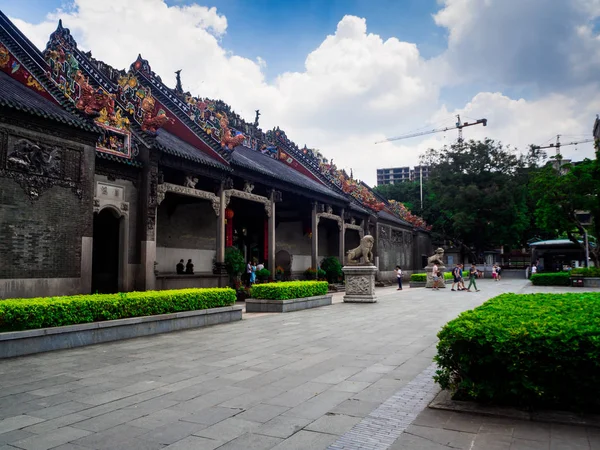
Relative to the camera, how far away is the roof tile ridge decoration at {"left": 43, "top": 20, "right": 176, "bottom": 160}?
13.5 meters

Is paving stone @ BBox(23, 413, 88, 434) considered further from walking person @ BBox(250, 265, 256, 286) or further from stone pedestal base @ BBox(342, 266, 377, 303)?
walking person @ BBox(250, 265, 256, 286)

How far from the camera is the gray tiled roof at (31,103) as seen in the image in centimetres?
1107

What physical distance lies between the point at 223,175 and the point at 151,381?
12.7 m

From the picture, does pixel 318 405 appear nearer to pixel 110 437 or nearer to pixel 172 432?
pixel 172 432

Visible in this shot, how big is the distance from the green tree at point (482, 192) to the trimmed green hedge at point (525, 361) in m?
37.1

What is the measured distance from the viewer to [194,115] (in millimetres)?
19359

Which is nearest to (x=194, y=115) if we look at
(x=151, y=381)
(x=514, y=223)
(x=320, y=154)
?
(x=320, y=154)

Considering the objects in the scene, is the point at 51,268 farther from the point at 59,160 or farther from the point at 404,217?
the point at 404,217

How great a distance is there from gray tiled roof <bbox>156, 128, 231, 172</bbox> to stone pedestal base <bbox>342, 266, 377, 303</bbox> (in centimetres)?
620

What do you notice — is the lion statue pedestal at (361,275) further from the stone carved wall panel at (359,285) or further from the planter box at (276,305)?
the planter box at (276,305)

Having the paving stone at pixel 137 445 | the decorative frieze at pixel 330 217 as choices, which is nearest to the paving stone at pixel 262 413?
the paving stone at pixel 137 445

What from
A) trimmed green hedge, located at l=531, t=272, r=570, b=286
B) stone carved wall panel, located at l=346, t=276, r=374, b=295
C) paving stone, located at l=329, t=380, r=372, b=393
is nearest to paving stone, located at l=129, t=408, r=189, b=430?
paving stone, located at l=329, t=380, r=372, b=393

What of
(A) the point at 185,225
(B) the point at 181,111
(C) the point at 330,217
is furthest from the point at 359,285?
(B) the point at 181,111

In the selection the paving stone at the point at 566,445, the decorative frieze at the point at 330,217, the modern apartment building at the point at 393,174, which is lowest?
the paving stone at the point at 566,445
